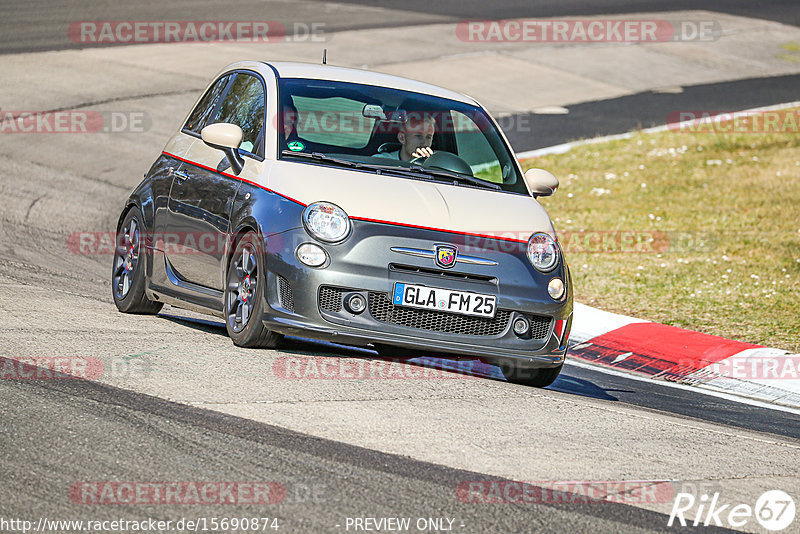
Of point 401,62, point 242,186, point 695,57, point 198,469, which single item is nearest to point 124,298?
point 242,186

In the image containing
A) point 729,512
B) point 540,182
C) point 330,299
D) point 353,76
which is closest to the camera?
point 729,512

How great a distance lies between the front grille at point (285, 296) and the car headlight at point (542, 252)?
56.0 inches

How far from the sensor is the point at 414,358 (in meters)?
8.36

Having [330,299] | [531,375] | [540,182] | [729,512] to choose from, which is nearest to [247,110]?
[330,299]

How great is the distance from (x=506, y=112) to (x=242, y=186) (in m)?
14.0

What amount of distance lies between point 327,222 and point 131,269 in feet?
7.69

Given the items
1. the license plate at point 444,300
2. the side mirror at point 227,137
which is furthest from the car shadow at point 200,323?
the license plate at point 444,300

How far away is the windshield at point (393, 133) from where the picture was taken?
25.0 feet

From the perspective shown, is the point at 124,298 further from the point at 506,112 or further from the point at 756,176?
the point at 506,112

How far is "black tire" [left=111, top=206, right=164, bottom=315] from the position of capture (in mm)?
8430

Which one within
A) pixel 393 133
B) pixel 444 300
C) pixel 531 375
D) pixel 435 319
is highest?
pixel 393 133

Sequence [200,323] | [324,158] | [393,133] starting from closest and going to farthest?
[324,158], [393,133], [200,323]

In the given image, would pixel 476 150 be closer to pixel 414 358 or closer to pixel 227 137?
pixel 414 358

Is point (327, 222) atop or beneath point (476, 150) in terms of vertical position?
beneath
